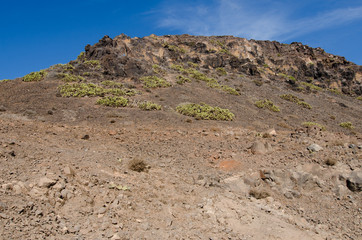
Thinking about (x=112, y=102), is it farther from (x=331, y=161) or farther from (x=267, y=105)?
(x=267, y=105)

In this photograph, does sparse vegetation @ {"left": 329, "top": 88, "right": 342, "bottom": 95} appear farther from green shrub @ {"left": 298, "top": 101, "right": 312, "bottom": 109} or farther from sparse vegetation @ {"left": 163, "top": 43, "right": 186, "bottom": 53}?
sparse vegetation @ {"left": 163, "top": 43, "right": 186, "bottom": 53}

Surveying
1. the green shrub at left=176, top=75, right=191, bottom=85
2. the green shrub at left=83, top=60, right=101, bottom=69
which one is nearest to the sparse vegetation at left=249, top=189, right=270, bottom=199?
the green shrub at left=176, top=75, right=191, bottom=85

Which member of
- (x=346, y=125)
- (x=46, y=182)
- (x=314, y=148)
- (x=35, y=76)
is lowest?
(x=46, y=182)

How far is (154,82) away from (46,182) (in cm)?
2290

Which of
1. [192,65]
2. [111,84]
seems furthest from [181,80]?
[192,65]

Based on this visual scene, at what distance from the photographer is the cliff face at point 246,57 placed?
39188mm

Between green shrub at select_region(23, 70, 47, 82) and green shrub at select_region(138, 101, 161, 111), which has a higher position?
green shrub at select_region(23, 70, 47, 82)

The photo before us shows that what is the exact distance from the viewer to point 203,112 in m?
A: 20.5

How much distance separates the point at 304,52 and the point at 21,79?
182 feet

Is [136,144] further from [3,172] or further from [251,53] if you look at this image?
[251,53]

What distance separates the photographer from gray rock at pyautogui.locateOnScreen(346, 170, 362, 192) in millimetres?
8734

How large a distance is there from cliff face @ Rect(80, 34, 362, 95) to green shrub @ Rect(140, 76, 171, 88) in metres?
2.39

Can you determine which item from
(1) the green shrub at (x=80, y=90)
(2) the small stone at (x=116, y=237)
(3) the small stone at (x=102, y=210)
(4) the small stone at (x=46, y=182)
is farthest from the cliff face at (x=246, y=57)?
(2) the small stone at (x=116, y=237)

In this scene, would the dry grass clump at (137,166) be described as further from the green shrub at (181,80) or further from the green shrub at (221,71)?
the green shrub at (221,71)
